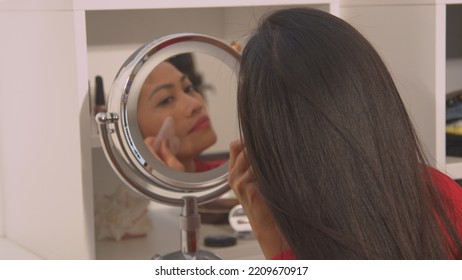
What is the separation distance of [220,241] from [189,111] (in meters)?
0.30

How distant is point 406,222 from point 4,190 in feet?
3.33

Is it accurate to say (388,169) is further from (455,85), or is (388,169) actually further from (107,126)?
(455,85)

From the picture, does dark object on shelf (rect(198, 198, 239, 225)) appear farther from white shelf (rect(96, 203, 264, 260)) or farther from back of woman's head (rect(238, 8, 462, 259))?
back of woman's head (rect(238, 8, 462, 259))

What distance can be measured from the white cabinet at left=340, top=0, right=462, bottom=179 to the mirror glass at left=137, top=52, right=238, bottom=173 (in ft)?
0.96

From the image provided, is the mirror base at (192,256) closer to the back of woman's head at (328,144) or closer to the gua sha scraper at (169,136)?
the gua sha scraper at (169,136)

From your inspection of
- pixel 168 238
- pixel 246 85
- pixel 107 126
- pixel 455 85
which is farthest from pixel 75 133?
pixel 455 85

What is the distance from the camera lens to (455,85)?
185 centimetres

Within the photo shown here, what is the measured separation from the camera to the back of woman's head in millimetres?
928

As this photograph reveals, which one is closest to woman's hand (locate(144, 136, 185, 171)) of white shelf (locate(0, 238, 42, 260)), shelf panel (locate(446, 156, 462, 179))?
white shelf (locate(0, 238, 42, 260))

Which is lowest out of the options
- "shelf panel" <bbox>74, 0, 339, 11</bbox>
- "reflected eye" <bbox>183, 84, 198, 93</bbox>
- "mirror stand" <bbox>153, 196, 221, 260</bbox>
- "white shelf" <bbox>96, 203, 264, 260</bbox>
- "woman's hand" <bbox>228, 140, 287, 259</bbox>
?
"white shelf" <bbox>96, 203, 264, 260</bbox>

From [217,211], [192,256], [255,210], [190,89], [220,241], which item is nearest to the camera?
[255,210]

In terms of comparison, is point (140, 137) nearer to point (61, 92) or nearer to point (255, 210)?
point (61, 92)

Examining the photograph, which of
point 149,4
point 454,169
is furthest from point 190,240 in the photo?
point 454,169

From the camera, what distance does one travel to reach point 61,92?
140 centimetres
